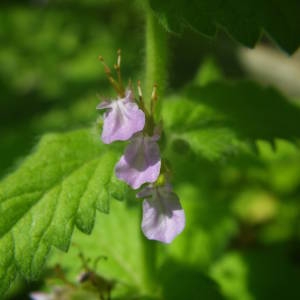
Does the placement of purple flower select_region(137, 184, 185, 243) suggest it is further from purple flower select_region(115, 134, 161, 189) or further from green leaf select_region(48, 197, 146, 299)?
green leaf select_region(48, 197, 146, 299)

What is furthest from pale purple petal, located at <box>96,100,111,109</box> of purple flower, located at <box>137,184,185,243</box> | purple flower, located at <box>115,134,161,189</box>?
purple flower, located at <box>137,184,185,243</box>

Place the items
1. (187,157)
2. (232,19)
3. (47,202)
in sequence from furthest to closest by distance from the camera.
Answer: (187,157)
(47,202)
(232,19)

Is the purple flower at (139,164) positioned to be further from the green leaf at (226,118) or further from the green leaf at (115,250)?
the green leaf at (115,250)

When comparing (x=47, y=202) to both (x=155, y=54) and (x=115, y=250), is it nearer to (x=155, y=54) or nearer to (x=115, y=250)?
(x=155, y=54)

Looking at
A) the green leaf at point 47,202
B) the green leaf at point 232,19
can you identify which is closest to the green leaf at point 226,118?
the green leaf at point 47,202

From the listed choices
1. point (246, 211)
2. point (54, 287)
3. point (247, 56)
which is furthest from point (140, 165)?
point (247, 56)

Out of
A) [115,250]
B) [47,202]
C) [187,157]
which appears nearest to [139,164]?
[47,202]
